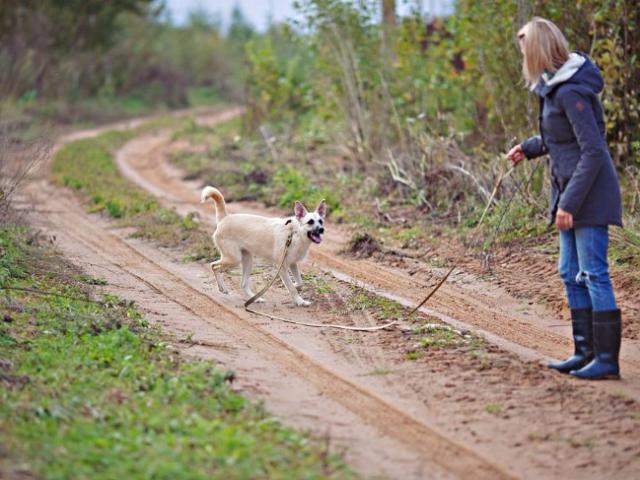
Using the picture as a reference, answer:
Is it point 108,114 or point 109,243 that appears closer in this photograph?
point 109,243

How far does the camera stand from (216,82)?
1829 inches

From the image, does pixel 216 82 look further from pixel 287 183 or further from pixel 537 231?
pixel 537 231

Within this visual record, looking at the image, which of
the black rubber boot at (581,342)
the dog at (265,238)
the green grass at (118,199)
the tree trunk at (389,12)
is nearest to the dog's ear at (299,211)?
the dog at (265,238)

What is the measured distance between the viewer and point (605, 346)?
6297 millimetres

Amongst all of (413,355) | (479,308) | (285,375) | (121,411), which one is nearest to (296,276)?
(479,308)

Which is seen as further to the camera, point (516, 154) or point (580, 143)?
point (516, 154)

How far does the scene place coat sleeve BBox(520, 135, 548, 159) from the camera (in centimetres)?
664

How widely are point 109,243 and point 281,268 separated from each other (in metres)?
3.90

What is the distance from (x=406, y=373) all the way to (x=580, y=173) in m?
1.88

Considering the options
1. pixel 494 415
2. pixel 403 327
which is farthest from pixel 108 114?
pixel 494 415

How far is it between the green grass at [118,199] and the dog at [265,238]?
A: 1.56 m

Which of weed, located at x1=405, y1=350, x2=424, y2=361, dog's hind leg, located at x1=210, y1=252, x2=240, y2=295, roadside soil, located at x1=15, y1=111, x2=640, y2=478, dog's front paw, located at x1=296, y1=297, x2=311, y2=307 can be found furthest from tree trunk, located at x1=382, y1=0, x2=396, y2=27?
weed, located at x1=405, y1=350, x2=424, y2=361

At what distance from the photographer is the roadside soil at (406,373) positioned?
5.12 m

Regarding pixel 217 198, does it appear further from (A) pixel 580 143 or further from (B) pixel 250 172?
(B) pixel 250 172
